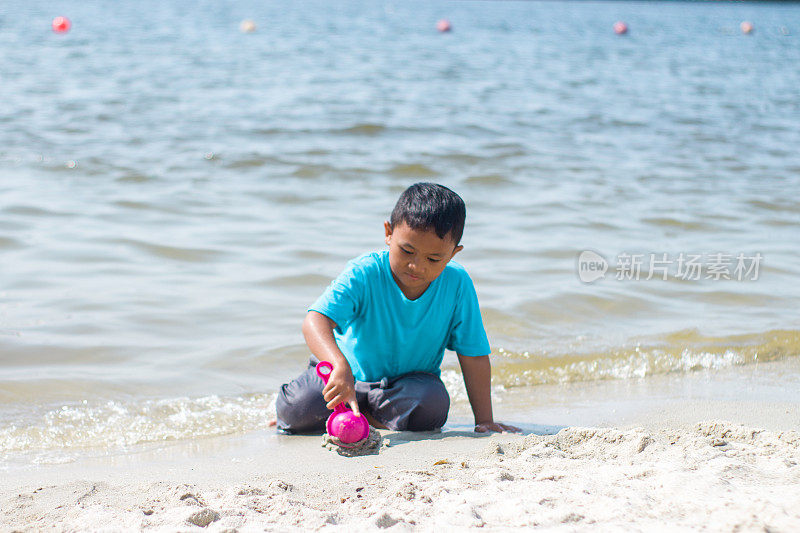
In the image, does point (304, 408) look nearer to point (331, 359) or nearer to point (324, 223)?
point (331, 359)

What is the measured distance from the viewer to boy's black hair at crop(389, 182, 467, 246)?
260cm

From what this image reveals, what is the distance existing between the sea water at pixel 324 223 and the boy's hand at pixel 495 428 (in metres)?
0.29

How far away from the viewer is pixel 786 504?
183 centimetres

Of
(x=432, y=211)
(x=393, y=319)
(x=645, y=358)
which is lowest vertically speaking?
(x=645, y=358)

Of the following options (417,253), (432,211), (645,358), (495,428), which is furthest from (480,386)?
(645,358)

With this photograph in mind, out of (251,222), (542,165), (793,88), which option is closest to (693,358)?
(251,222)

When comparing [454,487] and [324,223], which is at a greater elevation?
[324,223]

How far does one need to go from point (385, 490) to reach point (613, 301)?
9.09 ft

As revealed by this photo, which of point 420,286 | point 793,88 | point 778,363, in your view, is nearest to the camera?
point 420,286

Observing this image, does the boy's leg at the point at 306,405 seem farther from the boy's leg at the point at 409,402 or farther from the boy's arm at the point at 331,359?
the boy's arm at the point at 331,359

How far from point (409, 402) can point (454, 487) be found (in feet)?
2.57

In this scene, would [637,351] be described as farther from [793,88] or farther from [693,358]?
[793,88]

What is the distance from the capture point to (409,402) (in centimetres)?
288

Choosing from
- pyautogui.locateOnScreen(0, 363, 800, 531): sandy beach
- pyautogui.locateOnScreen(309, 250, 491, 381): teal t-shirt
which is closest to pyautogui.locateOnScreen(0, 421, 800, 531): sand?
pyautogui.locateOnScreen(0, 363, 800, 531): sandy beach
